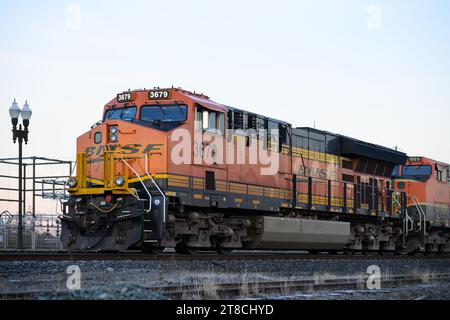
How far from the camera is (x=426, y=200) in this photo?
98.9 feet

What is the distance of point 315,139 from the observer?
24828 millimetres

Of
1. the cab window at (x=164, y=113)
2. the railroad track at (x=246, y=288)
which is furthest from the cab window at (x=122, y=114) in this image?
the railroad track at (x=246, y=288)

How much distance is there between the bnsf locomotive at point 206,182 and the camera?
1772 cm

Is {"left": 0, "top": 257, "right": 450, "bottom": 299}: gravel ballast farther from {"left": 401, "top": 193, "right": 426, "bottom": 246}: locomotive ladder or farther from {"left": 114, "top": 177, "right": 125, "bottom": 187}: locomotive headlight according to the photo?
{"left": 401, "top": 193, "right": 426, "bottom": 246}: locomotive ladder

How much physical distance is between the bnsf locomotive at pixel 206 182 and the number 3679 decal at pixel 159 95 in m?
0.03

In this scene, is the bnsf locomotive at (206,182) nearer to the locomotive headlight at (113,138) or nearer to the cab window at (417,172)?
the locomotive headlight at (113,138)

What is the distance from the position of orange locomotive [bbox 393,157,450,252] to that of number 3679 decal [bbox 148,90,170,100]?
14690 millimetres

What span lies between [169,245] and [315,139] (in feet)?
28.5

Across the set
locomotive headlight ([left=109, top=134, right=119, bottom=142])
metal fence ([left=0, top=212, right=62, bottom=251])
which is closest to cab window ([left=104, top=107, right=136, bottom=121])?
locomotive headlight ([left=109, top=134, right=119, bottom=142])

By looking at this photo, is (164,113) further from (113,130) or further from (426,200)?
(426,200)

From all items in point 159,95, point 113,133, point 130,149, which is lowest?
point 130,149

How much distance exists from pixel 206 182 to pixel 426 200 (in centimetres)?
1440

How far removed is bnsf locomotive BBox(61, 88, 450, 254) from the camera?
58.1 ft

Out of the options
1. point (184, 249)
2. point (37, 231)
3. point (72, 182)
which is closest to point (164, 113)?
point (72, 182)
